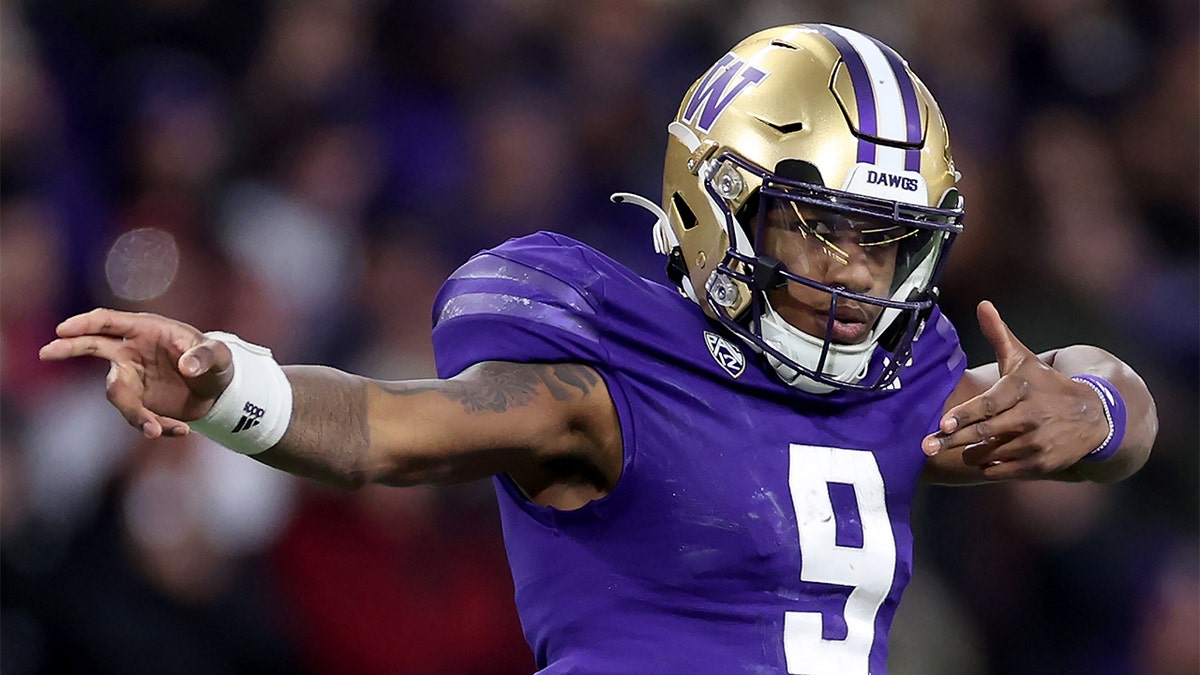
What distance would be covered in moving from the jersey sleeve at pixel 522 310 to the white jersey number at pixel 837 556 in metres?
0.38

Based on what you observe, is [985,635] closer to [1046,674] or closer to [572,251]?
[1046,674]

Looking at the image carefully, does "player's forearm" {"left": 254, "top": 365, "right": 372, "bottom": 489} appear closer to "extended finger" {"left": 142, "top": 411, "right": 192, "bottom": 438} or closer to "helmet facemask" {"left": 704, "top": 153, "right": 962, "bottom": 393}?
"extended finger" {"left": 142, "top": 411, "right": 192, "bottom": 438}

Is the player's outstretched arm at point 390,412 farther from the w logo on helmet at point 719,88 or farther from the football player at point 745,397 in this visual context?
the w logo on helmet at point 719,88

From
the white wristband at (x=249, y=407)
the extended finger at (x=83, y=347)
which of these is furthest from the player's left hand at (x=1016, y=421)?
the extended finger at (x=83, y=347)

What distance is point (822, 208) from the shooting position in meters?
2.52

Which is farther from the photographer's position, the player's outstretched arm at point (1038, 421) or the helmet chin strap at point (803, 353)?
the helmet chin strap at point (803, 353)

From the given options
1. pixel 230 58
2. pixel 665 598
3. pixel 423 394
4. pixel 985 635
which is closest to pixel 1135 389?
pixel 665 598

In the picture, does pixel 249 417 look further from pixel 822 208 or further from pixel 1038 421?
pixel 1038 421

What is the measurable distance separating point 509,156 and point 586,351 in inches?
113

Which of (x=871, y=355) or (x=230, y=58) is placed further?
(x=230, y=58)

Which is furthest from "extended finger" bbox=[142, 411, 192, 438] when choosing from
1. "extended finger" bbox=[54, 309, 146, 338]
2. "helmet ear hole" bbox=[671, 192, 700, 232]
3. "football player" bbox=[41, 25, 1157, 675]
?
"helmet ear hole" bbox=[671, 192, 700, 232]

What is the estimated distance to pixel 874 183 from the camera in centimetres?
252

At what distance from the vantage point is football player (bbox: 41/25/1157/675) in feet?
7.85

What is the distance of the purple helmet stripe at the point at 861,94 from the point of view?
8.34 feet
